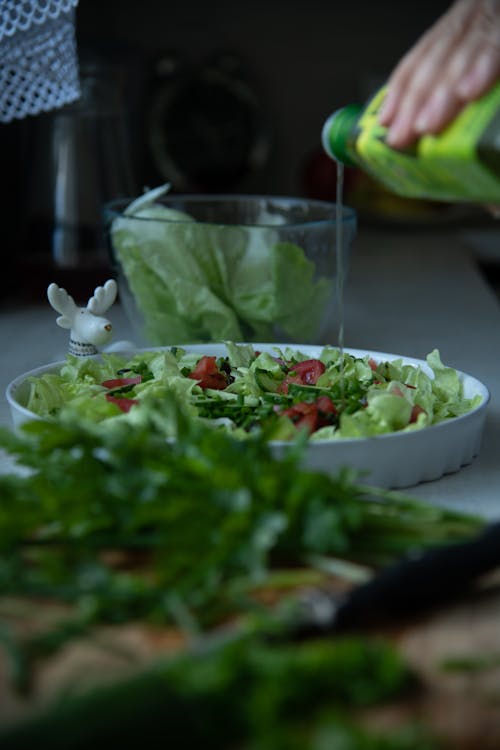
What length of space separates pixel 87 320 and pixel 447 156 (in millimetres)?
546

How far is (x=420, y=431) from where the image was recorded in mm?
1132

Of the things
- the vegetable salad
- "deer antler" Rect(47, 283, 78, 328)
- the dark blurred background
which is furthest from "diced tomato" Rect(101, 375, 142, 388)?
the dark blurred background

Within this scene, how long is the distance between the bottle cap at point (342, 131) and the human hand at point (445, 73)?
87mm

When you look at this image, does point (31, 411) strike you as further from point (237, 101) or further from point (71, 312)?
point (237, 101)

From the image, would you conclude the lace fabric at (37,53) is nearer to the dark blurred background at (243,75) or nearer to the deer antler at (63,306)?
the deer antler at (63,306)

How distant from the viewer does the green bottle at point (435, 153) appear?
1.02 meters

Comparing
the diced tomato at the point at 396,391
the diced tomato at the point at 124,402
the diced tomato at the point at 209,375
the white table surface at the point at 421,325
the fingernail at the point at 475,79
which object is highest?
the fingernail at the point at 475,79

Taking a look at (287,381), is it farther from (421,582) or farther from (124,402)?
(421,582)

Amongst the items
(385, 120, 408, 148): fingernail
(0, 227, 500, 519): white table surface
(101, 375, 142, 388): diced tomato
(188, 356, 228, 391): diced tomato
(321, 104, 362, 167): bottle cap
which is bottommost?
(0, 227, 500, 519): white table surface

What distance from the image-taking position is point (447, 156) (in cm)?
105

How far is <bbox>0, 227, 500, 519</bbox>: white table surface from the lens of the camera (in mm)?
1228

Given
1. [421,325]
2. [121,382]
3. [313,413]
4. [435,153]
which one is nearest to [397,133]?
[435,153]

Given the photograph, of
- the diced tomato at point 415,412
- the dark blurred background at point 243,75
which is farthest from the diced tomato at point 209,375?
the dark blurred background at point 243,75

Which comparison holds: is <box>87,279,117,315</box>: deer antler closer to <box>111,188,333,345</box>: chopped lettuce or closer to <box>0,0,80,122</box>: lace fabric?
<box>111,188,333,345</box>: chopped lettuce
